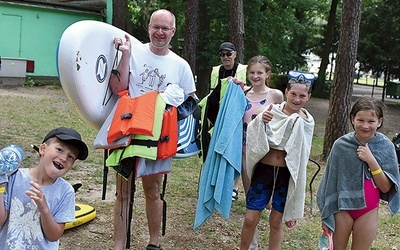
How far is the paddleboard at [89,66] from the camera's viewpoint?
3326 mm

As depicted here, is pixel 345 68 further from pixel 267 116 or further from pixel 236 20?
pixel 267 116

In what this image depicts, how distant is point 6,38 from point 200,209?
15501 millimetres

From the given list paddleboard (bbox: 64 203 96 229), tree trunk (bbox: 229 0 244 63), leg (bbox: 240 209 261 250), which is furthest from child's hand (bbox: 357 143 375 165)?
tree trunk (bbox: 229 0 244 63)

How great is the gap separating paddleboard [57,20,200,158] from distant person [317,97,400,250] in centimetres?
131

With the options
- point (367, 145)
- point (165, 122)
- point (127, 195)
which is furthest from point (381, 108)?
point (127, 195)

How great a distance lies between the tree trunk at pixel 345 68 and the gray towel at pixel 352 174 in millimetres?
5276

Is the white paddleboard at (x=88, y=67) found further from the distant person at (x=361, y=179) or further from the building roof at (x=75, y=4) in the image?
the building roof at (x=75, y=4)

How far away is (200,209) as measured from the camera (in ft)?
12.6

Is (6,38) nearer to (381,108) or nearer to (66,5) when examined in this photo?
(66,5)

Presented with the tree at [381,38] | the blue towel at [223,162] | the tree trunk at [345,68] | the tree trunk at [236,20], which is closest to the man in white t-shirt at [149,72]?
the blue towel at [223,162]

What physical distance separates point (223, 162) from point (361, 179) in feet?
3.53

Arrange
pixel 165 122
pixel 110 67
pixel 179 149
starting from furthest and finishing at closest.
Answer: pixel 179 149 → pixel 110 67 → pixel 165 122

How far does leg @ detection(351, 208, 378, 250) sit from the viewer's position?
3.18 meters

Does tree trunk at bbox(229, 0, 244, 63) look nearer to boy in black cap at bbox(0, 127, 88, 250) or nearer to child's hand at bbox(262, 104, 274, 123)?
child's hand at bbox(262, 104, 274, 123)
